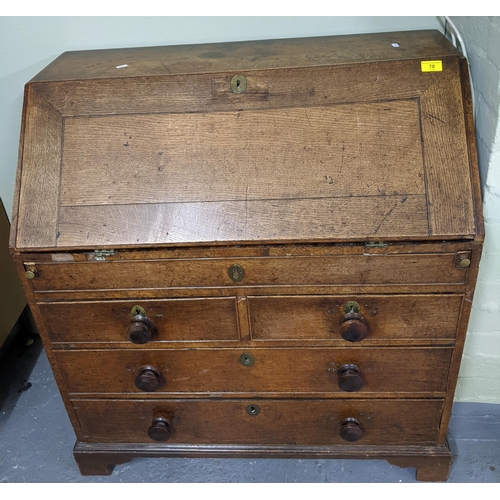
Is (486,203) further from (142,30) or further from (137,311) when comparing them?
(142,30)

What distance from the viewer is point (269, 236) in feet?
4.79

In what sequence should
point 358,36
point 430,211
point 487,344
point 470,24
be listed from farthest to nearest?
point 487,344 → point 358,36 → point 470,24 → point 430,211

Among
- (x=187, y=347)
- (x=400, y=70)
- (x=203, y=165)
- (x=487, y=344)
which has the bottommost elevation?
(x=487, y=344)

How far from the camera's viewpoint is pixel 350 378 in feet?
5.37

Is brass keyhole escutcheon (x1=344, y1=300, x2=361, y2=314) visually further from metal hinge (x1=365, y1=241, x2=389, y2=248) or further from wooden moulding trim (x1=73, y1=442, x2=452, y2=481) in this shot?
wooden moulding trim (x1=73, y1=442, x2=452, y2=481)

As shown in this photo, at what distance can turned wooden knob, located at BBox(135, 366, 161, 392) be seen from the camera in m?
1.70

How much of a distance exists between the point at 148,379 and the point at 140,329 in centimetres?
22

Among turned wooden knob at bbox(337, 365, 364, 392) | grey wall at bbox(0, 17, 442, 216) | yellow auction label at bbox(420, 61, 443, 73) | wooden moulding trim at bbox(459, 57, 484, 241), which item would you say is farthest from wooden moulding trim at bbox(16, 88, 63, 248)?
wooden moulding trim at bbox(459, 57, 484, 241)

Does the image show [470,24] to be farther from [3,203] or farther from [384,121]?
[3,203]

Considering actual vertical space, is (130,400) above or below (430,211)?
below

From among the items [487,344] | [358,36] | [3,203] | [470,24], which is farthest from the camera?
[3,203]

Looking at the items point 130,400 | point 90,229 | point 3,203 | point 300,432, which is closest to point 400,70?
point 90,229

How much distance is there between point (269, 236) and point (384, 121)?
49cm

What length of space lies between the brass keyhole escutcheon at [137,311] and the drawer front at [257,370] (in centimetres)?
17
